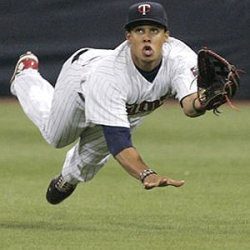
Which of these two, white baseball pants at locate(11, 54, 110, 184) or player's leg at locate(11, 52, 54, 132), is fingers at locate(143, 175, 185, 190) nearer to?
white baseball pants at locate(11, 54, 110, 184)

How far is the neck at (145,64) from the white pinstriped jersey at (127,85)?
29 millimetres

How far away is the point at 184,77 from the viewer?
6.15 metres

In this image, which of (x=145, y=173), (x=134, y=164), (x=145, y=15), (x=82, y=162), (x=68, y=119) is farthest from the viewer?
(x=82, y=162)

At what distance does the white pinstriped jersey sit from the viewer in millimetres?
6004

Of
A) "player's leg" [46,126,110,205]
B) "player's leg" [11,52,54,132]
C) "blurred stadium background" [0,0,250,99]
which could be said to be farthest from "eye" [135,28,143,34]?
"blurred stadium background" [0,0,250,99]

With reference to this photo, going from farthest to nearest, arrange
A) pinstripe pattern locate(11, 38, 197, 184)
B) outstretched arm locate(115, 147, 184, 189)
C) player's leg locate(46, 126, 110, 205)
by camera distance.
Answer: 1. player's leg locate(46, 126, 110, 205)
2. pinstripe pattern locate(11, 38, 197, 184)
3. outstretched arm locate(115, 147, 184, 189)

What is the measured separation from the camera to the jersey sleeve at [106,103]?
19.5 ft

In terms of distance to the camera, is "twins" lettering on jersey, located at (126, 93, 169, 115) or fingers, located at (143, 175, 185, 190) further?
"twins" lettering on jersey, located at (126, 93, 169, 115)

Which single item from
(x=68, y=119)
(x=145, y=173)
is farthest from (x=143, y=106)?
(x=145, y=173)

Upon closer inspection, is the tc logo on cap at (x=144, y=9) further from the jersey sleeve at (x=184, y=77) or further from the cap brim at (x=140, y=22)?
the jersey sleeve at (x=184, y=77)

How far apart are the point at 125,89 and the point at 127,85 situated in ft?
0.11

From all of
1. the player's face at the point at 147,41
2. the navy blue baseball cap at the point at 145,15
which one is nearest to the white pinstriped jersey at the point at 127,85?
the player's face at the point at 147,41

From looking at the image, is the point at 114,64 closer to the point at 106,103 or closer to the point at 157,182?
the point at 106,103

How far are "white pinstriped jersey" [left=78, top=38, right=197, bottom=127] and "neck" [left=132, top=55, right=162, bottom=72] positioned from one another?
3 centimetres
